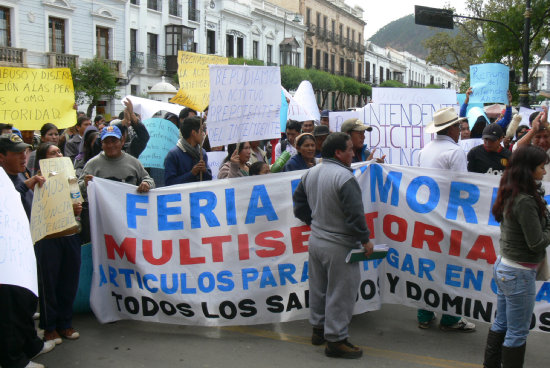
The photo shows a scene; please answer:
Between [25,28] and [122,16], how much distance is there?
6386 millimetres

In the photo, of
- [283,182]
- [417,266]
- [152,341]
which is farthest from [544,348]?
[152,341]

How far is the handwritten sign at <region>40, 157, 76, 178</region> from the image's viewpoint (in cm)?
451

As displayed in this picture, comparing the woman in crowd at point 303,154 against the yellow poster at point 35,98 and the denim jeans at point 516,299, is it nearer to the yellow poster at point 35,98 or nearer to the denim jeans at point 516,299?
the denim jeans at point 516,299

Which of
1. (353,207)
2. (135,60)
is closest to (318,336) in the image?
(353,207)

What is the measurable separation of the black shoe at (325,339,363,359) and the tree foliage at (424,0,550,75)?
15245 millimetres

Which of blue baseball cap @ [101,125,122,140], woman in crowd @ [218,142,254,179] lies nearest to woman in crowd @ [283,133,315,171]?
woman in crowd @ [218,142,254,179]

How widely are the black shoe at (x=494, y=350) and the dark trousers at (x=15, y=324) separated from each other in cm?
314

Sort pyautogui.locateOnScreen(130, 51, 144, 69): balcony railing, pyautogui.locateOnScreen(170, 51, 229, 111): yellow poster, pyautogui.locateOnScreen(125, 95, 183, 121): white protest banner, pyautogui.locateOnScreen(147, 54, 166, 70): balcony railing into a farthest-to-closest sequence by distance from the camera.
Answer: pyautogui.locateOnScreen(147, 54, 166, 70): balcony railing → pyautogui.locateOnScreen(130, 51, 144, 69): balcony railing → pyautogui.locateOnScreen(125, 95, 183, 121): white protest banner → pyautogui.locateOnScreen(170, 51, 229, 111): yellow poster

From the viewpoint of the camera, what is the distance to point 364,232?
429 centimetres

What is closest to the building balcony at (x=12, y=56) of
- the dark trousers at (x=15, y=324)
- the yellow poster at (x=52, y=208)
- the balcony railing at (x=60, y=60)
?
the balcony railing at (x=60, y=60)

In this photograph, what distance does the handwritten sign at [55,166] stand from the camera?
4512 millimetres

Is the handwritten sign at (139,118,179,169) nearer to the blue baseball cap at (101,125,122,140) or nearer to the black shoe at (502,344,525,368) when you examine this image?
the blue baseball cap at (101,125,122,140)

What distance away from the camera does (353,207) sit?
4.23 meters

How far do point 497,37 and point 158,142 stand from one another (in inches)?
711
